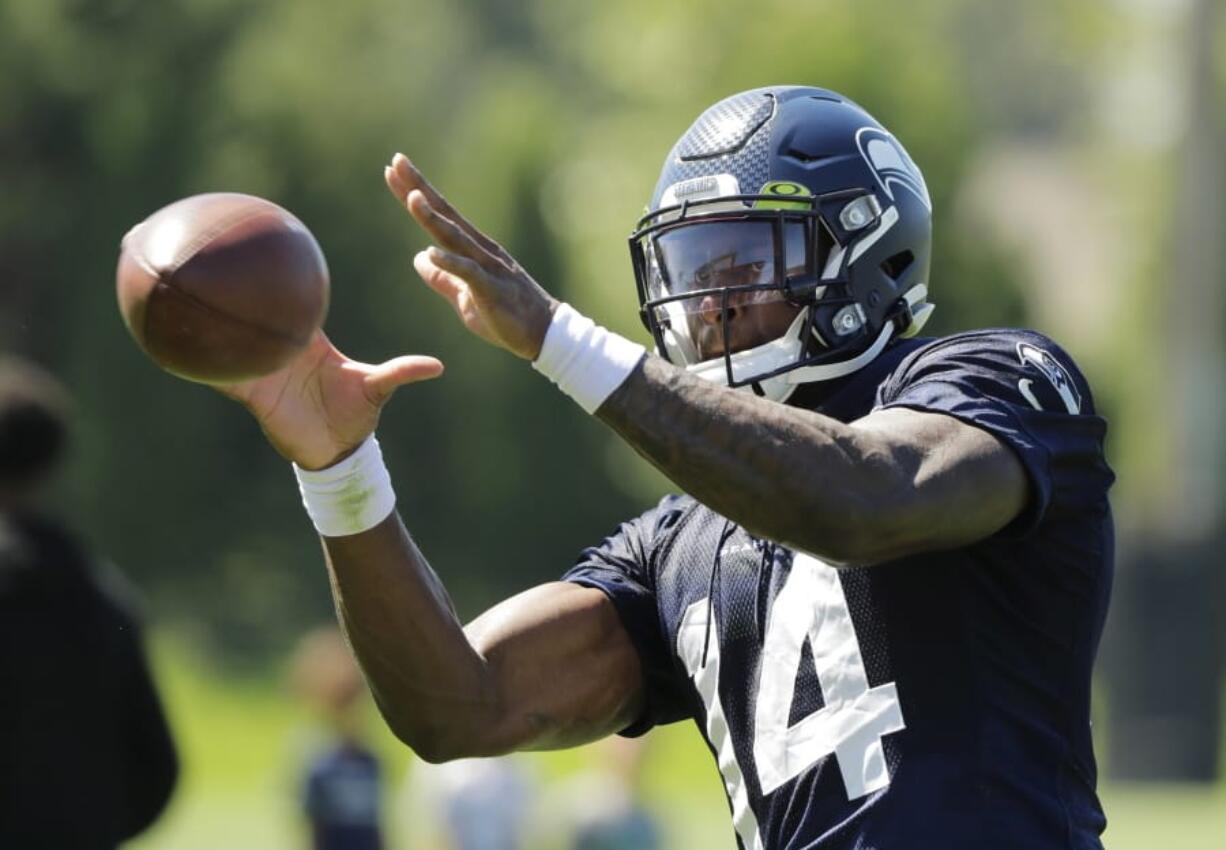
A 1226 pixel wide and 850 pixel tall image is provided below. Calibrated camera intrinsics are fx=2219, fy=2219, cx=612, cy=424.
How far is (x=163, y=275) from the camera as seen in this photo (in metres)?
3.42

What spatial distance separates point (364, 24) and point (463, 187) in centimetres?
443

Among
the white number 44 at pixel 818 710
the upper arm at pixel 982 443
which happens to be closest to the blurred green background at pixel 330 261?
the white number 44 at pixel 818 710

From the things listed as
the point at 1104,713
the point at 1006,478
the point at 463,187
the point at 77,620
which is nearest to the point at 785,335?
the point at 1006,478

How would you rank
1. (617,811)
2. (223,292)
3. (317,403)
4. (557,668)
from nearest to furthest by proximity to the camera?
1. (223,292)
2. (317,403)
3. (557,668)
4. (617,811)

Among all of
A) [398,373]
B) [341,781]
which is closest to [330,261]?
[341,781]

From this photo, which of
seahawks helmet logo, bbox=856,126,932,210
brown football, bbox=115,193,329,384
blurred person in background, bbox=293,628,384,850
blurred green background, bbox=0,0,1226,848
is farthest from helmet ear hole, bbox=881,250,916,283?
blurred green background, bbox=0,0,1226,848

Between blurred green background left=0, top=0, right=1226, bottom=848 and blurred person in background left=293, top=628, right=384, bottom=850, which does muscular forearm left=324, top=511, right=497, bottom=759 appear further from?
blurred green background left=0, top=0, right=1226, bottom=848

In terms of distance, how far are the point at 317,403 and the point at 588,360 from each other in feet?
2.15

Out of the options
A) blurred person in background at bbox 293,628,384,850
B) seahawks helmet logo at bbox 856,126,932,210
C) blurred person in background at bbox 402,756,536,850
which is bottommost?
blurred person in background at bbox 402,756,536,850

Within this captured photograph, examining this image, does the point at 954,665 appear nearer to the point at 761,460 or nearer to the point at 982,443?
the point at 982,443

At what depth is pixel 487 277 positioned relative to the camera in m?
3.21

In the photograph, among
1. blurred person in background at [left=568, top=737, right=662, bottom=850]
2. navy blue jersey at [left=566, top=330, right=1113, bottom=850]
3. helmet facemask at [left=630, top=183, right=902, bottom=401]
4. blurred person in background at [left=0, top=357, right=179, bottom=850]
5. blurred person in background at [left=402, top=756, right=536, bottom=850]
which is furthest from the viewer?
blurred person in background at [left=568, top=737, right=662, bottom=850]

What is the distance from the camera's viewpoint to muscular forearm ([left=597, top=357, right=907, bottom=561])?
317 cm

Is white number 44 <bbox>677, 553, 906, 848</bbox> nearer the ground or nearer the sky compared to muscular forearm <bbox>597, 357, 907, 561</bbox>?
nearer the ground
